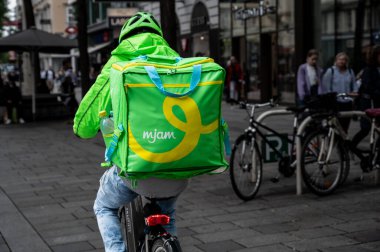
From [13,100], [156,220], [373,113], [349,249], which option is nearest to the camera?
[156,220]

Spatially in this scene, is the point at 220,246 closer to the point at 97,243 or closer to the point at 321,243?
the point at 321,243

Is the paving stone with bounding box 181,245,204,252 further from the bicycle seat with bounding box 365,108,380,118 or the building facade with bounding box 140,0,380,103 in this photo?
the building facade with bounding box 140,0,380,103

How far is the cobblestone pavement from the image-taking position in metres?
5.08

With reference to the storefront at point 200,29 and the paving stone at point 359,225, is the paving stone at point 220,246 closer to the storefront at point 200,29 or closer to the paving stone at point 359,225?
the paving stone at point 359,225

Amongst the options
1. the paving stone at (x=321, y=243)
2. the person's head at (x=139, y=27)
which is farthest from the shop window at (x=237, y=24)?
the person's head at (x=139, y=27)

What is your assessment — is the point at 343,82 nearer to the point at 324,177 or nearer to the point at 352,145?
the point at 352,145

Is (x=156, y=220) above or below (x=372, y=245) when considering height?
above

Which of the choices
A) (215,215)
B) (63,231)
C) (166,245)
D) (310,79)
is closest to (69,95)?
(310,79)

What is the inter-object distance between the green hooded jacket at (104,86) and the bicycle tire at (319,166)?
391 cm

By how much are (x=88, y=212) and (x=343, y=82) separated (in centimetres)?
478

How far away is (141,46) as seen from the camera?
322 cm

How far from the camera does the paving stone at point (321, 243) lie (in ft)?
16.0

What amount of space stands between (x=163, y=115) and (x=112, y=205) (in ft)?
2.41

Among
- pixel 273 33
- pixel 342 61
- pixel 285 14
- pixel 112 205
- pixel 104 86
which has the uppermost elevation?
pixel 285 14
